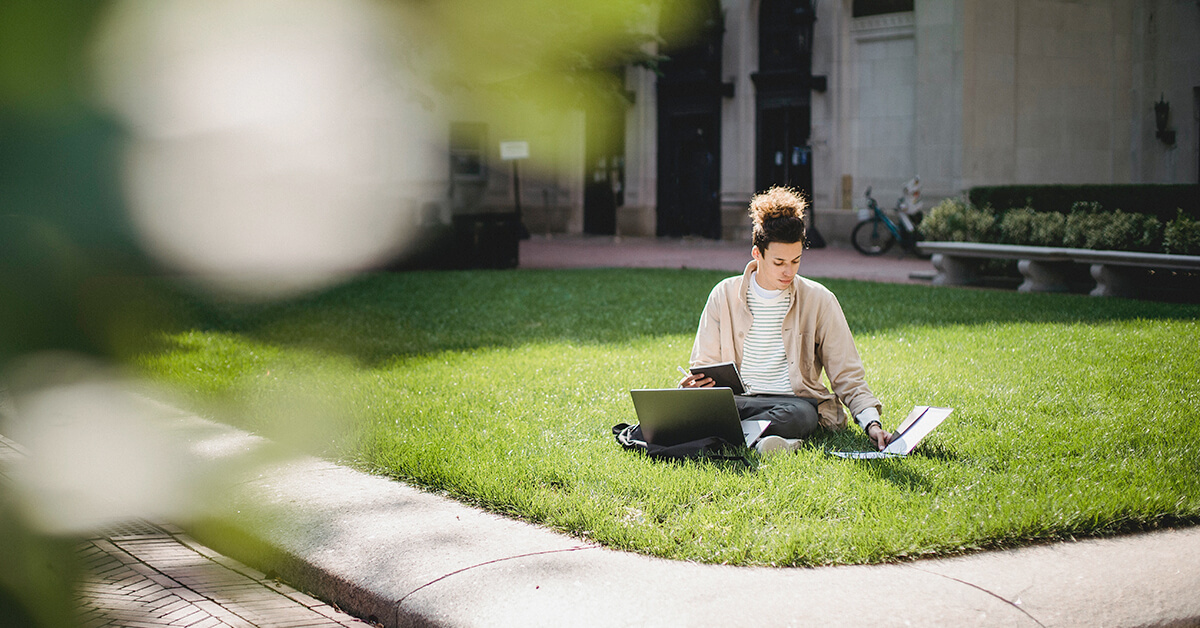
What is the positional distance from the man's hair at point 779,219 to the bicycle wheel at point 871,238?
16575 mm

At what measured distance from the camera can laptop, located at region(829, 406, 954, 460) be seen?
4.68m

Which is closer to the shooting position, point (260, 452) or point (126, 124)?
point (260, 452)

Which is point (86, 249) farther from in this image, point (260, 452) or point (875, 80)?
point (875, 80)

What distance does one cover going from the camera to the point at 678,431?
505 cm

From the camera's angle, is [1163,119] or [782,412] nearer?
[782,412]

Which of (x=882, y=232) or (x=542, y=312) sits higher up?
(x=882, y=232)

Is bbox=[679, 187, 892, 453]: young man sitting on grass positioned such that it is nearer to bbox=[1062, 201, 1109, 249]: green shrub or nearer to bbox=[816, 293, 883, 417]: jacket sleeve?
bbox=[816, 293, 883, 417]: jacket sleeve

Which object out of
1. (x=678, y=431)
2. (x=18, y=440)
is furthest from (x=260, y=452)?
(x=678, y=431)

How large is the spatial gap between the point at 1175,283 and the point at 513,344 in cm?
864

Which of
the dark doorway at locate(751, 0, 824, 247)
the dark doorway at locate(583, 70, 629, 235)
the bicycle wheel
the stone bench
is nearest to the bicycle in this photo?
the bicycle wheel

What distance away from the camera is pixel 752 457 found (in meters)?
4.96

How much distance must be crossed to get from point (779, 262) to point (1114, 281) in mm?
9029

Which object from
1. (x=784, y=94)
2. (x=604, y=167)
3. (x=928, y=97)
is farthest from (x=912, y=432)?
(x=604, y=167)

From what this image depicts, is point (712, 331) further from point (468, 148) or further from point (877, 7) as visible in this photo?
point (468, 148)
